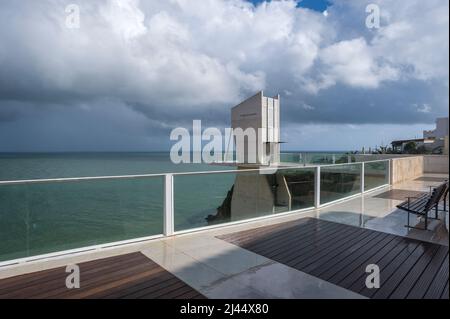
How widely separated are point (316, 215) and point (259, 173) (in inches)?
60.1

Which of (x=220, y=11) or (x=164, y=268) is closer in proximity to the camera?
(x=164, y=268)

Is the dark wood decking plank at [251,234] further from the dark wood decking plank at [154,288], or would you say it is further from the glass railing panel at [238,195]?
the dark wood decking plank at [154,288]

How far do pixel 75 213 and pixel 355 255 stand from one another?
3.97m

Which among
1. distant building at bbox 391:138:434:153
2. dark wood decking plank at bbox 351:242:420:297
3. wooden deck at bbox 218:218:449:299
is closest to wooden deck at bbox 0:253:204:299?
wooden deck at bbox 218:218:449:299

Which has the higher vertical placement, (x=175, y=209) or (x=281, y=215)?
(x=175, y=209)

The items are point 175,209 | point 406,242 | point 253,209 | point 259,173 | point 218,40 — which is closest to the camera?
point 406,242

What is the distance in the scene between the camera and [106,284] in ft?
9.02

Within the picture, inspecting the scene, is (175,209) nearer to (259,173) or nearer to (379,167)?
(259,173)

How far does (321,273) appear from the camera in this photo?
3031 millimetres

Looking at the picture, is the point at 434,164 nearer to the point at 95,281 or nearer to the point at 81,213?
the point at 81,213

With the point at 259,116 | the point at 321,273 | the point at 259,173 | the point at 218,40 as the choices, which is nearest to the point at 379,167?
the point at 259,173

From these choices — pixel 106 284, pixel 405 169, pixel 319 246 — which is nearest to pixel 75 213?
pixel 106 284
